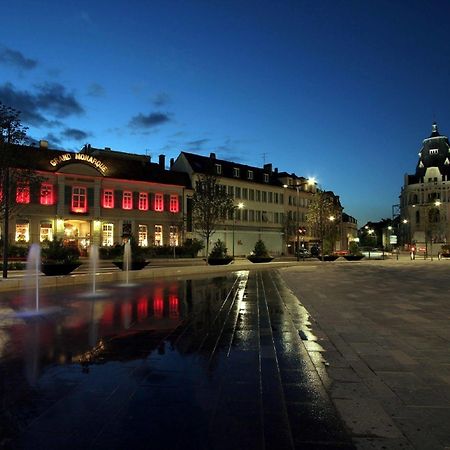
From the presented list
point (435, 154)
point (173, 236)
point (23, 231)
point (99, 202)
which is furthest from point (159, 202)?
point (435, 154)

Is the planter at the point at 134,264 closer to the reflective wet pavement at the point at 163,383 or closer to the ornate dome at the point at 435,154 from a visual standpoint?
the reflective wet pavement at the point at 163,383

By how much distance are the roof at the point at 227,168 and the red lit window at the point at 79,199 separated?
16404 mm

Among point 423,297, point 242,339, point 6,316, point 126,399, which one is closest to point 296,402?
point 126,399

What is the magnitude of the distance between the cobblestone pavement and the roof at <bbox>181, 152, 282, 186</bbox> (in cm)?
5004

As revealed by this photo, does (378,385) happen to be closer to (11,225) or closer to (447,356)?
(447,356)

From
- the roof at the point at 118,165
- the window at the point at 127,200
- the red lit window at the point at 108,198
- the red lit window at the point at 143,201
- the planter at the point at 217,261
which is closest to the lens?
the planter at the point at 217,261

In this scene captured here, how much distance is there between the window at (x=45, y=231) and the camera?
49.4 metres

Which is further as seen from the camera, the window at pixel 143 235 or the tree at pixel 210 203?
the window at pixel 143 235

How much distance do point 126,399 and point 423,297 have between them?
13.7 m

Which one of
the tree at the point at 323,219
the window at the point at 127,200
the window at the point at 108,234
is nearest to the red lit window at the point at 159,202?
the window at the point at 127,200

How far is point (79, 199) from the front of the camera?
52625mm

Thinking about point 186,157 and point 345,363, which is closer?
point 345,363

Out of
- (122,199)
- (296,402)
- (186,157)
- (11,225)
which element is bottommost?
(296,402)

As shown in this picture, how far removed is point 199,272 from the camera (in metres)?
30.5
